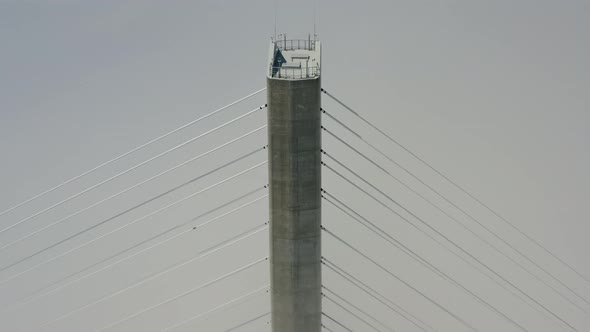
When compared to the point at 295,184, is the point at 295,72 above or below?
above

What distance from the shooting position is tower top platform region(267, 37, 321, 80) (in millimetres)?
24000

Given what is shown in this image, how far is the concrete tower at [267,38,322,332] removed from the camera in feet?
77.5

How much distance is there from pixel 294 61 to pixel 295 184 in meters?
3.85

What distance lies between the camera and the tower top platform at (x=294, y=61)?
24.0 meters

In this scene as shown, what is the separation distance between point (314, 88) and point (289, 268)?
5.76 metres

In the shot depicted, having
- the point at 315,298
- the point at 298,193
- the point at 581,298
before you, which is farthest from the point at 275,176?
the point at 581,298

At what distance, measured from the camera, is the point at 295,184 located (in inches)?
966

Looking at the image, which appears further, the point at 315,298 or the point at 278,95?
the point at 315,298

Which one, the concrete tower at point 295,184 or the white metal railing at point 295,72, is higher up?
the white metal railing at point 295,72

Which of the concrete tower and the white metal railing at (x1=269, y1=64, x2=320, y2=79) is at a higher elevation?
the white metal railing at (x1=269, y1=64, x2=320, y2=79)

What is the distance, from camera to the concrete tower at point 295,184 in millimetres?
23609

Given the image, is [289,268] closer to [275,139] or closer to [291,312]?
[291,312]

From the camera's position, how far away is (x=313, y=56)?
25.5 m

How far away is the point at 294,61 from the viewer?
2534 centimetres
